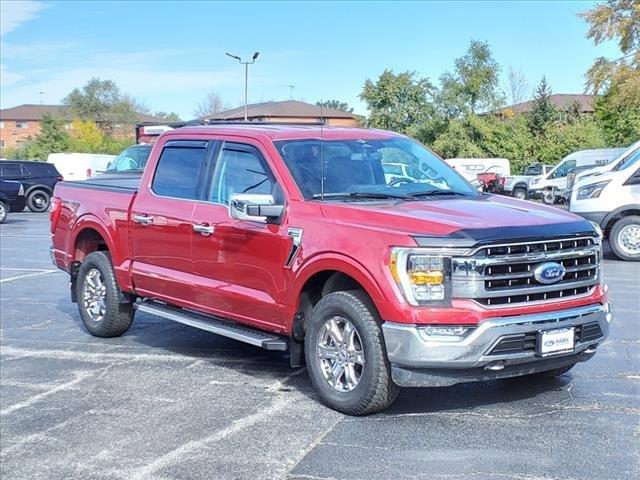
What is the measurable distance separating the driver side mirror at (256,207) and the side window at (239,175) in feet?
0.81

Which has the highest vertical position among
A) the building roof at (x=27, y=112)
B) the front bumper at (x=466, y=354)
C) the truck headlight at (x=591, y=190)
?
the building roof at (x=27, y=112)

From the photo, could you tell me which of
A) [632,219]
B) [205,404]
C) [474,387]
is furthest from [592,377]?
[632,219]

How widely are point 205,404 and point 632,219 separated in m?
10.1

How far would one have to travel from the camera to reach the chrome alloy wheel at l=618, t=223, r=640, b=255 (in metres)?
13.9

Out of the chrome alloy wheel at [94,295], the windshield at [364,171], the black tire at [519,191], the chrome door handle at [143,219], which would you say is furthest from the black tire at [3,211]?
the black tire at [519,191]

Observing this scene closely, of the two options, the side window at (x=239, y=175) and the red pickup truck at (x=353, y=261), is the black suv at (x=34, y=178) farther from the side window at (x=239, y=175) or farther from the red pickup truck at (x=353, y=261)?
the side window at (x=239, y=175)

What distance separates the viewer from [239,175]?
263 inches

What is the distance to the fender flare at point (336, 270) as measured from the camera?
5.24 meters

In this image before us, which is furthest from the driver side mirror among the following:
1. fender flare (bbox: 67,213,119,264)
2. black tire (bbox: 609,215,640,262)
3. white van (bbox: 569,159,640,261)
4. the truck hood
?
black tire (bbox: 609,215,640,262)

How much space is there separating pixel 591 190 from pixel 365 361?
998 centimetres

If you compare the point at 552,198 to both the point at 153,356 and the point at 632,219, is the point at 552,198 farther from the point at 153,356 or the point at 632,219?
the point at 153,356

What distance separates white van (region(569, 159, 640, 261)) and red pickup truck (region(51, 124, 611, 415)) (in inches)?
308

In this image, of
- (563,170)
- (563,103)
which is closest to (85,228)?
(563,170)

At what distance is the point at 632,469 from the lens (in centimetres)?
446
